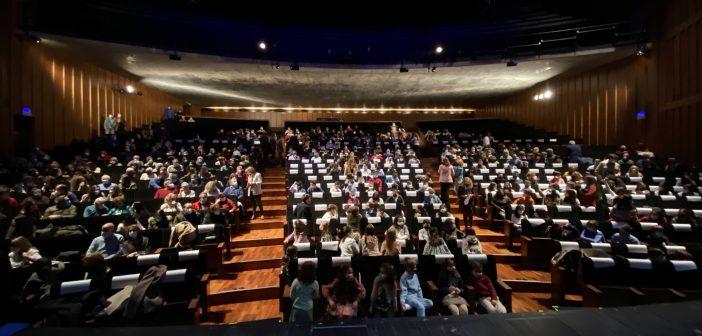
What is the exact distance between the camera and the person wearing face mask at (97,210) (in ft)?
17.3

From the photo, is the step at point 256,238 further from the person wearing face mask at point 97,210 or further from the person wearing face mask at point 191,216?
the person wearing face mask at point 97,210

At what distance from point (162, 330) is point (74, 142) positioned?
10.1 meters

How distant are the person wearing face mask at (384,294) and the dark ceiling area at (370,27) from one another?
847 cm

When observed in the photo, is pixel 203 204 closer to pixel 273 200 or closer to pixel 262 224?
pixel 262 224

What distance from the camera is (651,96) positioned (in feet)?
31.7

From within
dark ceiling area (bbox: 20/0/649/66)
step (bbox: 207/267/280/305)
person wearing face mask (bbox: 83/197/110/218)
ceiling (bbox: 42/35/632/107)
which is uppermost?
dark ceiling area (bbox: 20/0/649/66)

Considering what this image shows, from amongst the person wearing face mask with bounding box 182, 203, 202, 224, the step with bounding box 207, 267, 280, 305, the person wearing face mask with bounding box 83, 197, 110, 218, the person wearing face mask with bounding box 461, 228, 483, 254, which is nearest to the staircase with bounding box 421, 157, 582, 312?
the person wearing face mask with bounding box 461, 228, 483, 254

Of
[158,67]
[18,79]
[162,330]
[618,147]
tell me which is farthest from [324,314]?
[618,147]

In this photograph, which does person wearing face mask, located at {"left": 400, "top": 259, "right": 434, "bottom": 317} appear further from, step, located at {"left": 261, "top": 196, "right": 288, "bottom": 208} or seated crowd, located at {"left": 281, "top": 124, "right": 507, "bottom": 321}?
step, located at {"left": 261, "top": 196, "right": 288, "bottom": 208}

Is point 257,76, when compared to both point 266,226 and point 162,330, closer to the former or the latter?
point 266,226

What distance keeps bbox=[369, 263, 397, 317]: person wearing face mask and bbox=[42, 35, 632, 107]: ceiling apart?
838 cm

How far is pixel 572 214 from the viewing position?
5816 millimetres

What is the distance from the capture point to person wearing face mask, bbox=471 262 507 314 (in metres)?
3.58

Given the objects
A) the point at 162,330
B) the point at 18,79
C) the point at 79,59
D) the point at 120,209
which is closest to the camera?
the point at 162,330
